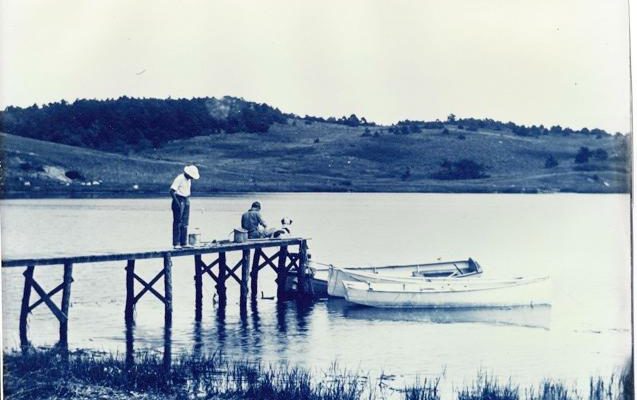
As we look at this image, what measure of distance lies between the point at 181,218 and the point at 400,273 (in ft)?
34.4

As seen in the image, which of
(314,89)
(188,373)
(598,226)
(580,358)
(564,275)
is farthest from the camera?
(598,226)

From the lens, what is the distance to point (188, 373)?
63.6 ft

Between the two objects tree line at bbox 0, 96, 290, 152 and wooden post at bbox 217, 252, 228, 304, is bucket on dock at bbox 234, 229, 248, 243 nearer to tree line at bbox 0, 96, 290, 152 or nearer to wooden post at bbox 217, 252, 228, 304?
wooden post at bbox 217, 252, 228, 304

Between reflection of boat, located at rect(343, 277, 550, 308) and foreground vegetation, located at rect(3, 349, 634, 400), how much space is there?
874 cm

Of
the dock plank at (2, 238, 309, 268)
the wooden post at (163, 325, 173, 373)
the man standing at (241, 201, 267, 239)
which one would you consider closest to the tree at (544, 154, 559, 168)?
the dock plank at (2, 238, 309, 268)

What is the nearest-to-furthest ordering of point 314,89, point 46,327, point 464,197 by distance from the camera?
point 46,327, point 314,89, point 464,197

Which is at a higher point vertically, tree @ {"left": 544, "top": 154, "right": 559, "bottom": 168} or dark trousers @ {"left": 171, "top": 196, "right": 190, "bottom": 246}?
tree @ {"left": 544, "top": 154, "right": 559, "bottom": 168}

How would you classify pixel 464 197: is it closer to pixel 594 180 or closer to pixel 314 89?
pixel 594 180

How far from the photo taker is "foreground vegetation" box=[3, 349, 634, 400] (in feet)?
57.1

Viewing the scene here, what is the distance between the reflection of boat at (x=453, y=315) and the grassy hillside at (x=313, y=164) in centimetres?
3941

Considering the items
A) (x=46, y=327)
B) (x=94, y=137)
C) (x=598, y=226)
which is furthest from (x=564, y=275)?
(x=94, y=137)

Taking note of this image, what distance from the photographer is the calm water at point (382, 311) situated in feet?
76.8

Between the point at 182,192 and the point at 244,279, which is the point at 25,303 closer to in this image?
the point at 182,192

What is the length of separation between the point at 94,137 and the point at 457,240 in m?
25.6
